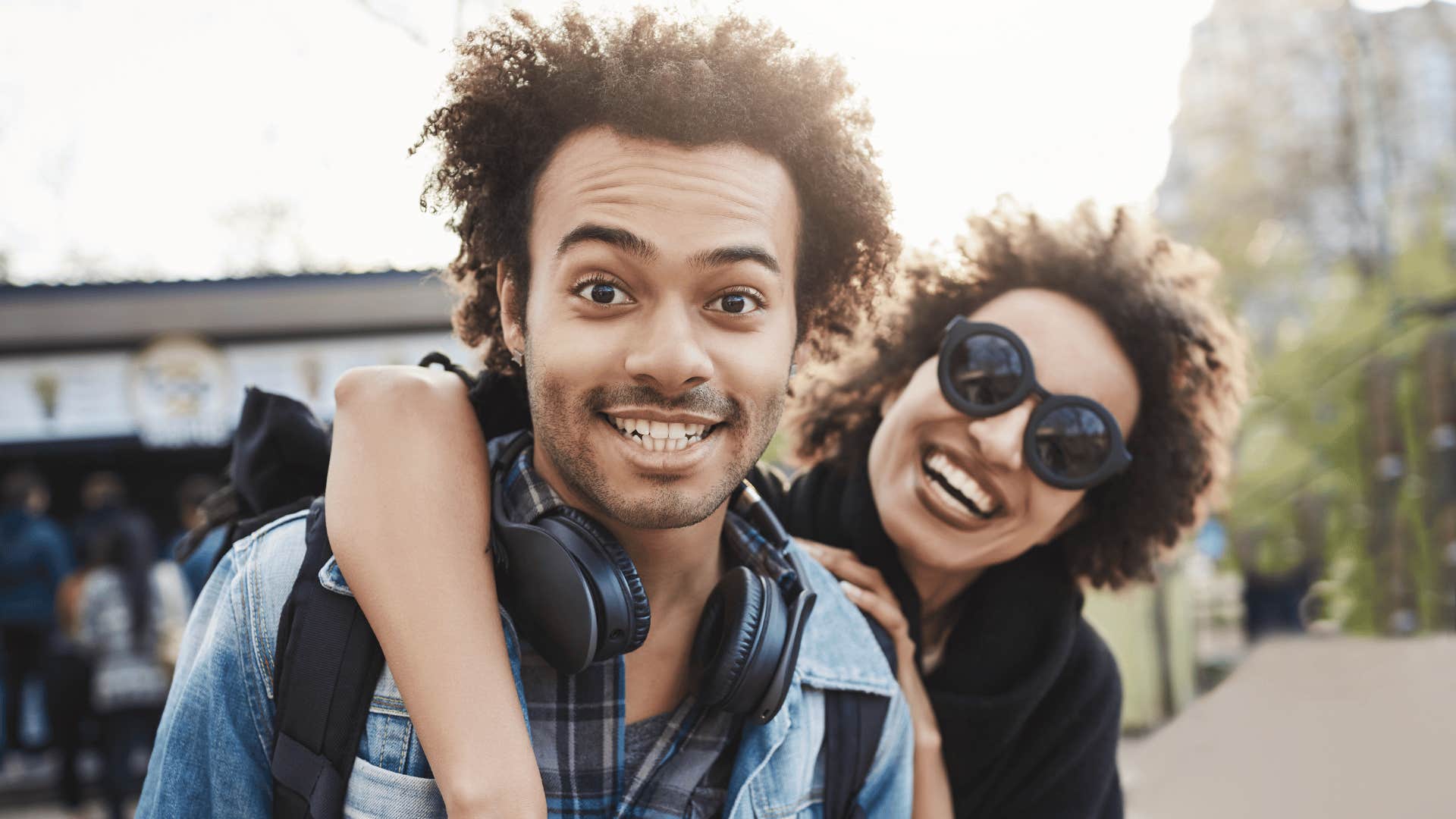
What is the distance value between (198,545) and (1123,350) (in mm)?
2261

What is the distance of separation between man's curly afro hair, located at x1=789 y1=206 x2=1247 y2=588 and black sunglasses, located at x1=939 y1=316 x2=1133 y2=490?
0.31m

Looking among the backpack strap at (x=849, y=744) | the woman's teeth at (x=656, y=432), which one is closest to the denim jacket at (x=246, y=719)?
the backpack strap at (x=849, y=744)

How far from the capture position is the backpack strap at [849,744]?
187 centimetres

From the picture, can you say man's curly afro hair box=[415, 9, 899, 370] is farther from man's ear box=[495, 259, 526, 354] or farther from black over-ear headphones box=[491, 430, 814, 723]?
black over-ear headphones box=[491, 430, 814, 723]

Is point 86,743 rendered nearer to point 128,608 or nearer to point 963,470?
point 128,608

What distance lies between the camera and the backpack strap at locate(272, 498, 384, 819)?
147cm

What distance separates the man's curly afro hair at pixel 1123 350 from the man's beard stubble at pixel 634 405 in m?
1.02

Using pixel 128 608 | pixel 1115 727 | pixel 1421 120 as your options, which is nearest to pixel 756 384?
pixel 1115 727

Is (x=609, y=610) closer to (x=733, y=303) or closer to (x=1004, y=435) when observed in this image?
(x=733, y=303)

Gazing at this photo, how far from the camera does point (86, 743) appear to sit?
23.6 feet

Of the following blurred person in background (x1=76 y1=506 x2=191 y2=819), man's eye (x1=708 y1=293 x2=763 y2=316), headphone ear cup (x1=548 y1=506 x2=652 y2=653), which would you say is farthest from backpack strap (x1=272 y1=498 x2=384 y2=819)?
blurred person in background (x1=76 y1=506 x2=191 y2=819)

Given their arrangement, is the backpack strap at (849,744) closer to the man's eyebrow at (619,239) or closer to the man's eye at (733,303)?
the man's eye at (733,303)

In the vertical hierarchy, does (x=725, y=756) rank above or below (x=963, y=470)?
below

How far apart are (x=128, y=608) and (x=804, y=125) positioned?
5.73m
